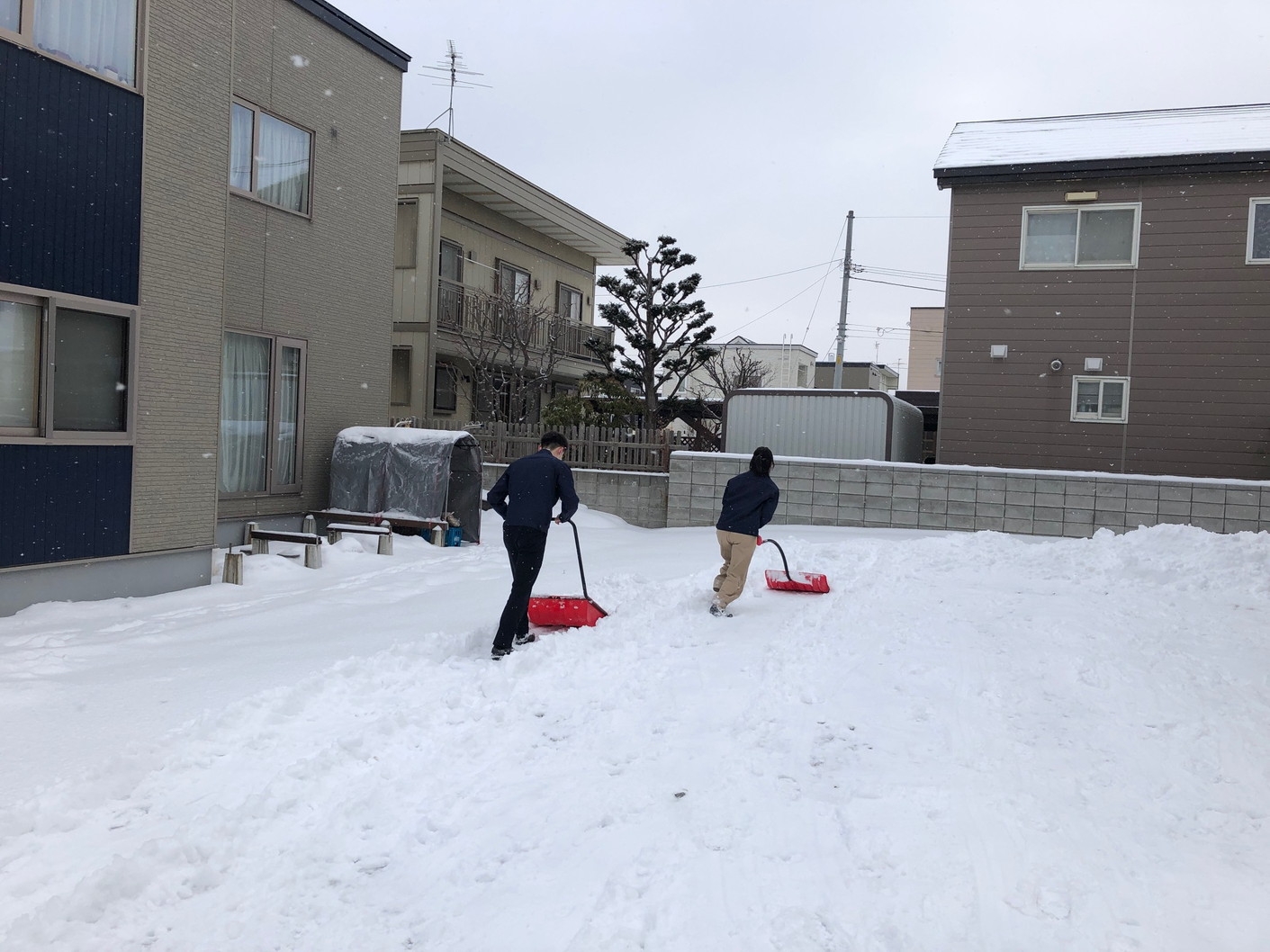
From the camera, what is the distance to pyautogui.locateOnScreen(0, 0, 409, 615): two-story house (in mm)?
7352

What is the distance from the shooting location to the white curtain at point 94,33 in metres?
7.46

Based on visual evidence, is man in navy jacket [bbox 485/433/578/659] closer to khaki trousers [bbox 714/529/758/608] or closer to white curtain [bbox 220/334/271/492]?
khaki trousers [bbox 714/529/758/608]

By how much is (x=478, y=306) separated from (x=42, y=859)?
1737 cm

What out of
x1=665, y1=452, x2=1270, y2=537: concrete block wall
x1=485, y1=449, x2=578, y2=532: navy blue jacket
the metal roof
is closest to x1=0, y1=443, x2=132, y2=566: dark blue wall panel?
x1=485, y1=449, x2=578, y2=532: navy blue jacket

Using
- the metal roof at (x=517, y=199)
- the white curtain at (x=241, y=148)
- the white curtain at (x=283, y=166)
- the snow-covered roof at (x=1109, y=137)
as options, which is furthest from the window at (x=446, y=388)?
the snow-covered roof at (x=1109, y=137)

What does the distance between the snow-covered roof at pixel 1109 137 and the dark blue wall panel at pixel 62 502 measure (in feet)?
44.4

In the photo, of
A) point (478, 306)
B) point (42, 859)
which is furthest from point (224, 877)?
point (478, 306)

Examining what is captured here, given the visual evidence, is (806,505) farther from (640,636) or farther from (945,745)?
(945,745)

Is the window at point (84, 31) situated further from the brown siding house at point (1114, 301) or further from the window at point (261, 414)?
the brown siding house at point (1114, 301)

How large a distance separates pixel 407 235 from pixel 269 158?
24.4 ft

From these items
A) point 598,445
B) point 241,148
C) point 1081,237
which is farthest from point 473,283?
point 1081,237

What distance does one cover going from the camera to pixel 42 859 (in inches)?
146

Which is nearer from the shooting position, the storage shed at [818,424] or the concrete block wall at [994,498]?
the concrete block wall at [994,498]

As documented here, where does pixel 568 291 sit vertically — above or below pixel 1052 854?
above
